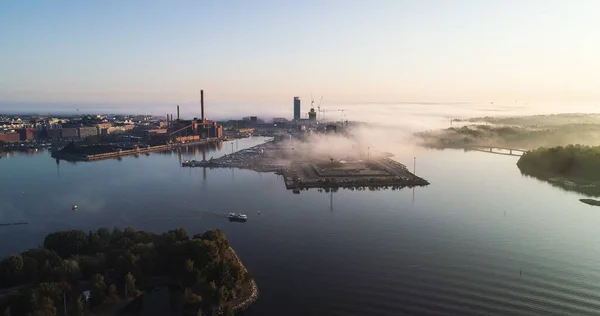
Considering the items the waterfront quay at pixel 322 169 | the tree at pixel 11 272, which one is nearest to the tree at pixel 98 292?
the tree at pixel 11 272

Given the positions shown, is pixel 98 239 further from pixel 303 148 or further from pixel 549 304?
pixel 303 148

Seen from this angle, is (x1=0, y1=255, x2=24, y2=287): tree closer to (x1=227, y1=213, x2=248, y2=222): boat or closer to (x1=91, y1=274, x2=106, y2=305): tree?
(x1=91, y1=274, x2=106, y2=305): tree

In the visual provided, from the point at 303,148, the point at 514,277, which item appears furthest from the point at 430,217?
the point at 303,148

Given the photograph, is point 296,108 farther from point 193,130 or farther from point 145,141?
point 145,141

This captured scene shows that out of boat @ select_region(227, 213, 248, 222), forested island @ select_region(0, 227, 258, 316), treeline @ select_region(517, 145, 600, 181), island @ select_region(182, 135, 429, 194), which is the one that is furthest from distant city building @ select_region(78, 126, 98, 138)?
treeline @ select_region(517, 145, 600, 181)

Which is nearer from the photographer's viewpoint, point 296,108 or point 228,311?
point 228,311

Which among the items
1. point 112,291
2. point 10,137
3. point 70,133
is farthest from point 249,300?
point 70,133
